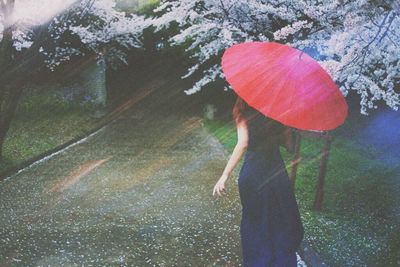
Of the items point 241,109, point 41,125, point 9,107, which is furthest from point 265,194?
point 41,125

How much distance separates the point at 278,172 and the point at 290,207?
1.13ft

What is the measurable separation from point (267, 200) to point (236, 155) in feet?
1.76

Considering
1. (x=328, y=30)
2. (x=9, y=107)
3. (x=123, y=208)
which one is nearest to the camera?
(x=328, y=30)

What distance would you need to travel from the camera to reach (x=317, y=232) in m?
5.22

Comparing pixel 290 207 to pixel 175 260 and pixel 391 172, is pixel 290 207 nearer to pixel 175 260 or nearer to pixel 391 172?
pixel 175 260

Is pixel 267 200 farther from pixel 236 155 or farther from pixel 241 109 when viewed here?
pixel 241 109

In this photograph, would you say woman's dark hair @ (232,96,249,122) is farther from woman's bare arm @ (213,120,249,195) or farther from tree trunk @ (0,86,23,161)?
tree trunk @ (0,86,23,161)

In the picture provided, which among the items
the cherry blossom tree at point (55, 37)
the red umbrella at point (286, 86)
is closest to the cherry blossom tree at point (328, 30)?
the red umbrella at point (286, 86)

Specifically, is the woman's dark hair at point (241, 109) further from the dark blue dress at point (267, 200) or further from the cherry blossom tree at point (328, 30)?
the cherry blossom tree at point (328, 30)

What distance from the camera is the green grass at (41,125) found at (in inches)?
380

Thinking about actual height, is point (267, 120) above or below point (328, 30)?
below

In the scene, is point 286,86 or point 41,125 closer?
point 286,86

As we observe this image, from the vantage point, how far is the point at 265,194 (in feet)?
12.2

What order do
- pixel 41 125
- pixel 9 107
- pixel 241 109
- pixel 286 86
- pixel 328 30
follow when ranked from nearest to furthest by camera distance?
pixel 286 86 → pixel 241 109 → pixel 328 30 → pixel 9 107 → pixel 41 125
